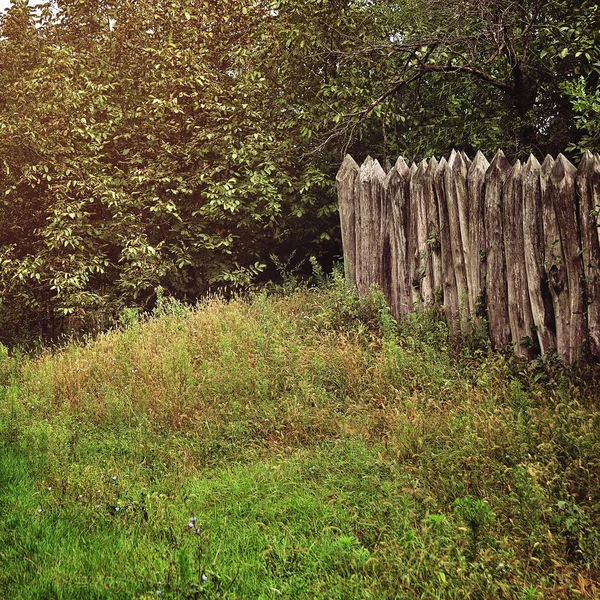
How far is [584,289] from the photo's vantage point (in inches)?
194

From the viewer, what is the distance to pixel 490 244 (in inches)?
226

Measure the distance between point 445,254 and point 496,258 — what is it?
688 mm

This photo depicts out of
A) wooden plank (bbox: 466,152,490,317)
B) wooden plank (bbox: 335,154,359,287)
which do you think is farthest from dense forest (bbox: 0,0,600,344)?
wooden plank (bbox: 466,152,490,317)

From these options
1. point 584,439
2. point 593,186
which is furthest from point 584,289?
point 584,439

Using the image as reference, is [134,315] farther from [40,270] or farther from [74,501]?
[74,501]

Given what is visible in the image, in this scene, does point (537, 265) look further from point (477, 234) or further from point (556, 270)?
point (477, 234)

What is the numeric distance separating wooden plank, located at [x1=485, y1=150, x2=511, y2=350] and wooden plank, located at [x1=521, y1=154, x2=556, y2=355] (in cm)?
33

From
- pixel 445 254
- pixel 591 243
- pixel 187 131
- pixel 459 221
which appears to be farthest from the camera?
pixel 187 131

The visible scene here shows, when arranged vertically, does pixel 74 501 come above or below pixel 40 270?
below

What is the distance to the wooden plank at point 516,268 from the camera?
5.41 metres

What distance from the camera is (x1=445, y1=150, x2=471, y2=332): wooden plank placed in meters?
6.03

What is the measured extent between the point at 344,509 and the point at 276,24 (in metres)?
9.01

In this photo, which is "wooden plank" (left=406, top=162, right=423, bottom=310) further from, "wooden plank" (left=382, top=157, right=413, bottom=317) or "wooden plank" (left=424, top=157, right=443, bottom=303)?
"wooden plank" (left=424, top=157, right=443, bottom=303)

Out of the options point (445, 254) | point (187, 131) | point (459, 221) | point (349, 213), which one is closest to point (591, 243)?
point (459, 221)
